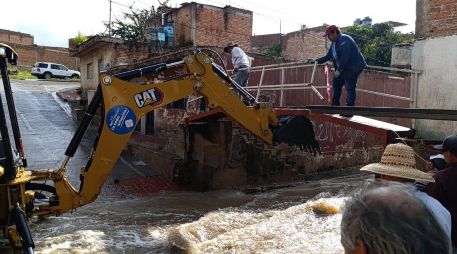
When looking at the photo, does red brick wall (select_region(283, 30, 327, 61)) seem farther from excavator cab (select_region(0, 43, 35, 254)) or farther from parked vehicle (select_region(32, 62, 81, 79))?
excavator cab (select_region(0, 43, 35, 254))

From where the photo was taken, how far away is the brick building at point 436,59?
6695 mm

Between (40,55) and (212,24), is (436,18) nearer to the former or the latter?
(212,24)

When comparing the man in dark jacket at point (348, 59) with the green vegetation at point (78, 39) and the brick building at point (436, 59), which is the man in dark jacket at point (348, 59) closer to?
the brick building at point (436, 59)

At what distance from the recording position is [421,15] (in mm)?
7191

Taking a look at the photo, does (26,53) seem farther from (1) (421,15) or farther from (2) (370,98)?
(1) (421,15)

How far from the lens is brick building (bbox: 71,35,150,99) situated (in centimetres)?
1742

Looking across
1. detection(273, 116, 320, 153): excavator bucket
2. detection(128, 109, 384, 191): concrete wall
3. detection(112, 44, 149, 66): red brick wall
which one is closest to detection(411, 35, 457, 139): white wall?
detection(273, 116, 320, 153): excavator bucket

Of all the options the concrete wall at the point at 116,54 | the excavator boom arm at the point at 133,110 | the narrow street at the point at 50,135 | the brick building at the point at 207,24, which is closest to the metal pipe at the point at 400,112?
the excavator boom arm at the point at 133,110

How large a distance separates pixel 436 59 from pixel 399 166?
4.68 m

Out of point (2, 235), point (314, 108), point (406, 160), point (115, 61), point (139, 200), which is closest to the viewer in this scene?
point (406, 160)

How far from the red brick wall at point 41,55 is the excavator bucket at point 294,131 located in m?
40.8

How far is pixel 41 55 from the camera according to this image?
45375 mm

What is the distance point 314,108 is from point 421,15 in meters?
2.27

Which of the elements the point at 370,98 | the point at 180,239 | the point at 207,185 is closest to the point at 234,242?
the point at 180,239
